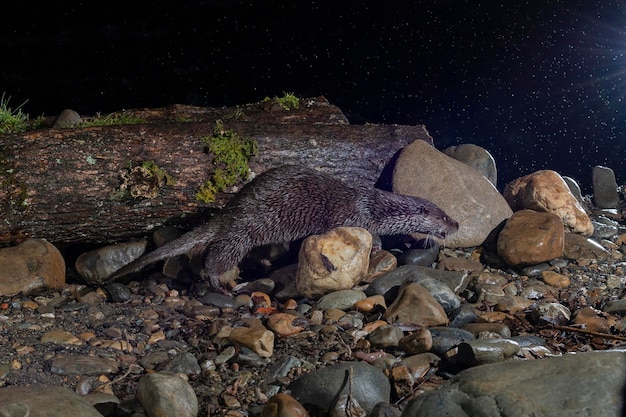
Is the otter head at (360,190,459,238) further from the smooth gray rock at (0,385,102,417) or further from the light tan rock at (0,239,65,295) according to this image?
the smooth gray rock at (0,385,102,417)

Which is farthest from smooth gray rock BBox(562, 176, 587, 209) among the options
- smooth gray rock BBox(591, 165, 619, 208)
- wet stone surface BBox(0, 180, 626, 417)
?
wet stone surface BBox(0, 180, 626, 417)

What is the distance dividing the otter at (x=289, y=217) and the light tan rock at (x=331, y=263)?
0.61 m

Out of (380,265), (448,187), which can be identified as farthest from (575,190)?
(380,265)

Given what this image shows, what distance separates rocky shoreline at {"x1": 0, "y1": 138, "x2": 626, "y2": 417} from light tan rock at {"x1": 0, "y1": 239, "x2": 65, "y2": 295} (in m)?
0.01

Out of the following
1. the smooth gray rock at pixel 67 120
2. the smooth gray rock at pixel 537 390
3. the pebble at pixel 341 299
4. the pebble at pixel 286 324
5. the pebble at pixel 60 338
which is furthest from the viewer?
the smooth gray rock at pixel 67 120

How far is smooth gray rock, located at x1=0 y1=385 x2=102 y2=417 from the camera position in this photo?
2.29m

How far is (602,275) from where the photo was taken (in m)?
4.81

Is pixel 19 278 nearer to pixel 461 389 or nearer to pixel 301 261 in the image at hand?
pixel 301 261

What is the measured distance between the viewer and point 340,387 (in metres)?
2.77

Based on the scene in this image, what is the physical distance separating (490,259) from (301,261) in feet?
5.62

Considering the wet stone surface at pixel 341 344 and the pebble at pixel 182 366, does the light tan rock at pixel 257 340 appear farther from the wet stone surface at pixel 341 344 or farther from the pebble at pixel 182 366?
the pebble at pixel 182 366

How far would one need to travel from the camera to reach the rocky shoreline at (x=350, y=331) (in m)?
2.36

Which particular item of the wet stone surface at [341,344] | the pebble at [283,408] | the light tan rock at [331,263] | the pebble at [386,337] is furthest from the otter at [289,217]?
the pebble at [283,408]

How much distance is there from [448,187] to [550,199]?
3.19ft
